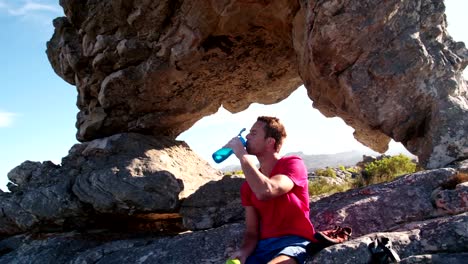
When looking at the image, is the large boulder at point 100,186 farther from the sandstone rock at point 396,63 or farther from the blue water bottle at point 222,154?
the sandstone rock at point 396,63

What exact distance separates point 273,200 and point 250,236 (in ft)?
2.27

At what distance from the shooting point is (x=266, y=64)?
13195mm

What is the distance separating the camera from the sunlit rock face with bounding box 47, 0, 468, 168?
29.9ft

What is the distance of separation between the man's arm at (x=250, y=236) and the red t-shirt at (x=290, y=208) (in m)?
0.22

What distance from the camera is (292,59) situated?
13039 mm

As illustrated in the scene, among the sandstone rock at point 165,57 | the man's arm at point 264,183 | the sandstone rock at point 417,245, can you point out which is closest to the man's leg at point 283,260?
the sandstone rock at point 417,245

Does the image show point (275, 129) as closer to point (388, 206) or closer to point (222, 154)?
point (222, 154)

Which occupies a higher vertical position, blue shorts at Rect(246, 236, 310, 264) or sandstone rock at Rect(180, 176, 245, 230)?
sandstone rock at Rect(180, 176, 245, 230)

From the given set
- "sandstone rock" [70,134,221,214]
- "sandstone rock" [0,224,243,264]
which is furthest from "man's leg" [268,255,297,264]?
"sandstone rock" [70,134,221,214]

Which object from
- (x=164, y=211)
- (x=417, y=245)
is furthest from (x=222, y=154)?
(x=164, y=211)

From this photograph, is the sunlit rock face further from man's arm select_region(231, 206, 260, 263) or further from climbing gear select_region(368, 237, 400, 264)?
man's arm select_region(231, 206, 260, 263)

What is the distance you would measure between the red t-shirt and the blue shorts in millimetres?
68

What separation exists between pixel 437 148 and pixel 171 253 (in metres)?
5.85

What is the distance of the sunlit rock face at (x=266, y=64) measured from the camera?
9.12 meters
